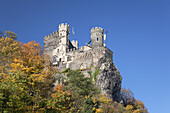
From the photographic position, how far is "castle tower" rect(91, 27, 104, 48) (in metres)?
75.0

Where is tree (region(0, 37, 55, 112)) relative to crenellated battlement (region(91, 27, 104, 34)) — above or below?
below

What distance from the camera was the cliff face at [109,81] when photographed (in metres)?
61.2

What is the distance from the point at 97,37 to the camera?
7600 centimetres

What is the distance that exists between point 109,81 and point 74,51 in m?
18.3

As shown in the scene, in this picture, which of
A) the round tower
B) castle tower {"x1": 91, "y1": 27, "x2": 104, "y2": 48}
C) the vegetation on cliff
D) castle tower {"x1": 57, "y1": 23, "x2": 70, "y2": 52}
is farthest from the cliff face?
the round tower

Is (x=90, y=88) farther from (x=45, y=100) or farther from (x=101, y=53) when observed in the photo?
(x=45, y=100)

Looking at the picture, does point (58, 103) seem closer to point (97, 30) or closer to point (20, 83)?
point (20, 83)

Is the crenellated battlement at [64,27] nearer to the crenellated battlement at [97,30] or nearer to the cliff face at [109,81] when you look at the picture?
the crenellated battlement at [97,30]

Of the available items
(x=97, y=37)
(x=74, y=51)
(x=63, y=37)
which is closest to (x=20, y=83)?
(x=74, y=51)

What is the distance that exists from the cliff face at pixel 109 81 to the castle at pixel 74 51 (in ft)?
15.8

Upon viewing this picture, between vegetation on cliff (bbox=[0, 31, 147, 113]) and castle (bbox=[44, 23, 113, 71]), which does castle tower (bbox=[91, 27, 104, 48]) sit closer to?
castle (bbox=[44, 23, 113, 71])

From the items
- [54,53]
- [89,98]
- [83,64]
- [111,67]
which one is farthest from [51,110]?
[54,53]

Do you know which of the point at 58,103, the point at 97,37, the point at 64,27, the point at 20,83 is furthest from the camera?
the point at 64,27

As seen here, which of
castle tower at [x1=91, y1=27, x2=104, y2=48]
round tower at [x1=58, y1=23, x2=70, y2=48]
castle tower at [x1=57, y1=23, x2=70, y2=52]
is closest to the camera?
castle tower at [x1=91, y1=27, x2=104, y2=48]
